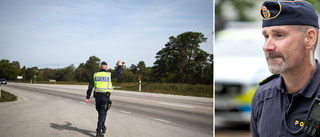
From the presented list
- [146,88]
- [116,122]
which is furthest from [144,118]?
[146,88]

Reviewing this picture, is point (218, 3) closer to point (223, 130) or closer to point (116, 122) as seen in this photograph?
point (223, 130)

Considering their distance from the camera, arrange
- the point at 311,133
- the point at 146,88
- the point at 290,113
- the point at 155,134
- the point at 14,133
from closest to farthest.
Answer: the point at 311,133, the point at 290,113, the point at 14,133, the point at 155,134, the point at 146,88

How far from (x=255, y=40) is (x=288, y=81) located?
1.79m

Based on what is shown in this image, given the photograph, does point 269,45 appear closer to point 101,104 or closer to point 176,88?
point 101,104

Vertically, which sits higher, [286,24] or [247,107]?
[286,24]

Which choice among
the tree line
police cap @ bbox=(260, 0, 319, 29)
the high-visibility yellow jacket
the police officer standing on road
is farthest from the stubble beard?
the tree line

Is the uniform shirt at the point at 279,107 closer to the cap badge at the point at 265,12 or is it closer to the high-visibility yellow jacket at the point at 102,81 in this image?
the cap badge at the point at 265,12

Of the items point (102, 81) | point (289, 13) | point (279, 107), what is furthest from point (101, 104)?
point (289, 13)

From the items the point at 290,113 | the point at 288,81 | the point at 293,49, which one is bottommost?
the point at 290,113

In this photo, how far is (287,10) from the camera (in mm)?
857

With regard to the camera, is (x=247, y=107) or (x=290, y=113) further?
(x=247, y=107)

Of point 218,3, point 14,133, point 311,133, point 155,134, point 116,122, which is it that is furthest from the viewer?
point 116,122

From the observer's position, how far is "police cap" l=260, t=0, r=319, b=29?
815 mm

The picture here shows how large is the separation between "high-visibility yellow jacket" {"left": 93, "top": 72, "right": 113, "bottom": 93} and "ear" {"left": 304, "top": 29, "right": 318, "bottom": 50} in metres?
3.81
